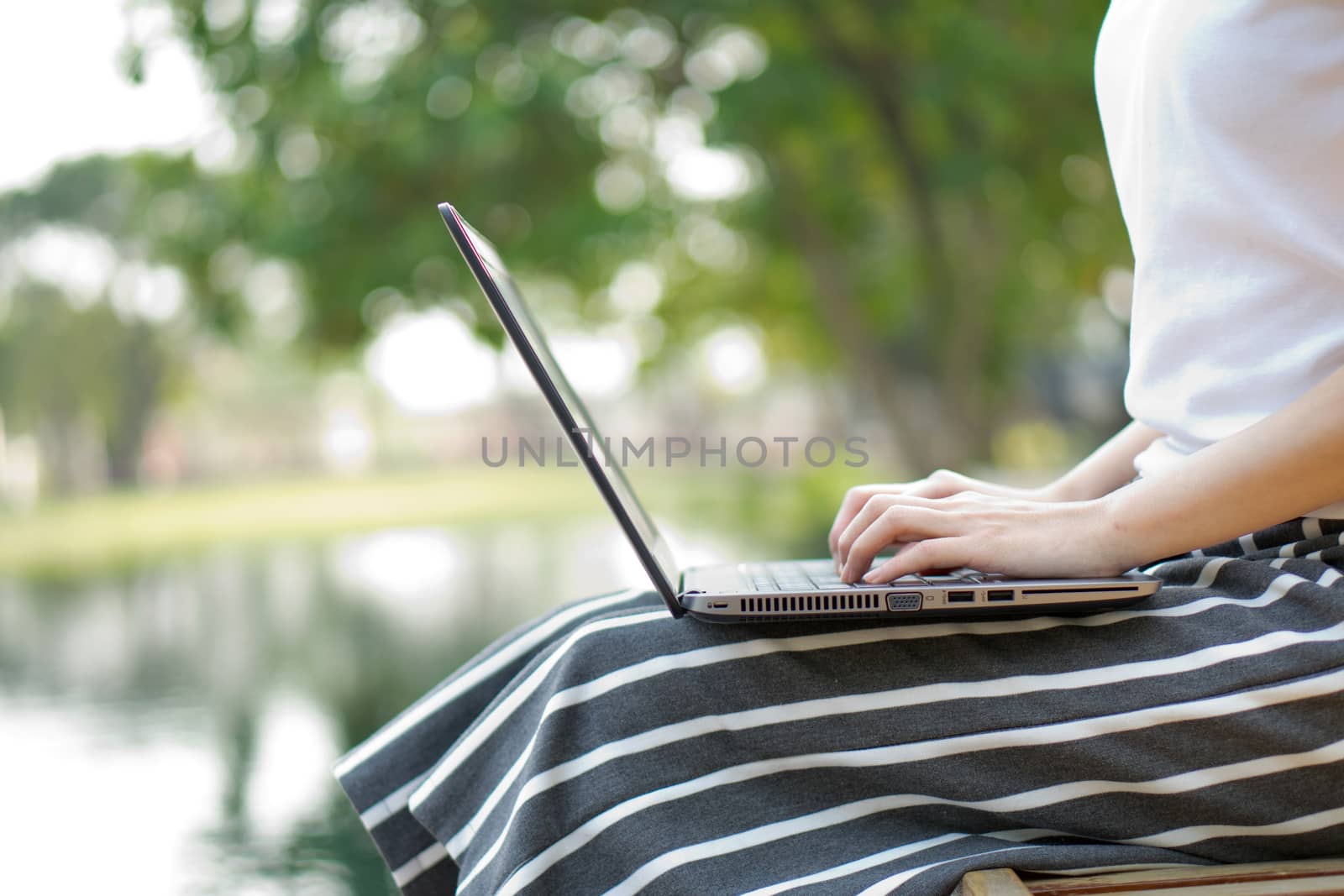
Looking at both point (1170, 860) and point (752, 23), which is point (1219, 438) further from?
point (752, 23)

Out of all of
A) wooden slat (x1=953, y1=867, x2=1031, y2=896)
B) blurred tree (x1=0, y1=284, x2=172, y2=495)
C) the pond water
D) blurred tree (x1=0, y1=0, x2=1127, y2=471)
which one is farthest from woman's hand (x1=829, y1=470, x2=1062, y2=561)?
blurred tree (x1=0, y1=284, x2=172, y2=495)

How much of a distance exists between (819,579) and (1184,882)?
31 centimetres

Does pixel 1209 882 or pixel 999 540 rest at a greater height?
pixel 999 540

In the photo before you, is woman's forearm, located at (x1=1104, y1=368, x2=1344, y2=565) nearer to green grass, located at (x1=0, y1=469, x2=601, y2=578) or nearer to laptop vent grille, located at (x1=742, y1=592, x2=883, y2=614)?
laptop vent grille, located at (x1=742, y1=592, x2=883, y2=614)

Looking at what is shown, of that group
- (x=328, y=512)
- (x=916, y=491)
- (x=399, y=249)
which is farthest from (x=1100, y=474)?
(x=328, y=512)

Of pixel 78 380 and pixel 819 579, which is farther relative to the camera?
pixel 78 380

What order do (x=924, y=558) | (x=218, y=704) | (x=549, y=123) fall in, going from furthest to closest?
(x=549, y=123) → (x=218, y=704) → (x=924, y=558)

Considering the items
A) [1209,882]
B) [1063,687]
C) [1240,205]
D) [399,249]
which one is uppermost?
[399,249]

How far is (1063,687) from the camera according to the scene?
0.70m

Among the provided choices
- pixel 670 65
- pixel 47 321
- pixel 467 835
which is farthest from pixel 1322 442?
pixel 47 321

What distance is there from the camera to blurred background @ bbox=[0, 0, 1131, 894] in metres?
2.86

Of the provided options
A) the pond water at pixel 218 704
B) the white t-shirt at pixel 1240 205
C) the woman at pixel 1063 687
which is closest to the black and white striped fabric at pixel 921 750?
the woman at pixel 1063 687

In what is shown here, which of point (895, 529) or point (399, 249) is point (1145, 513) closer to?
point (895, 529)

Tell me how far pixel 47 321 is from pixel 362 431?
11.3 meters
